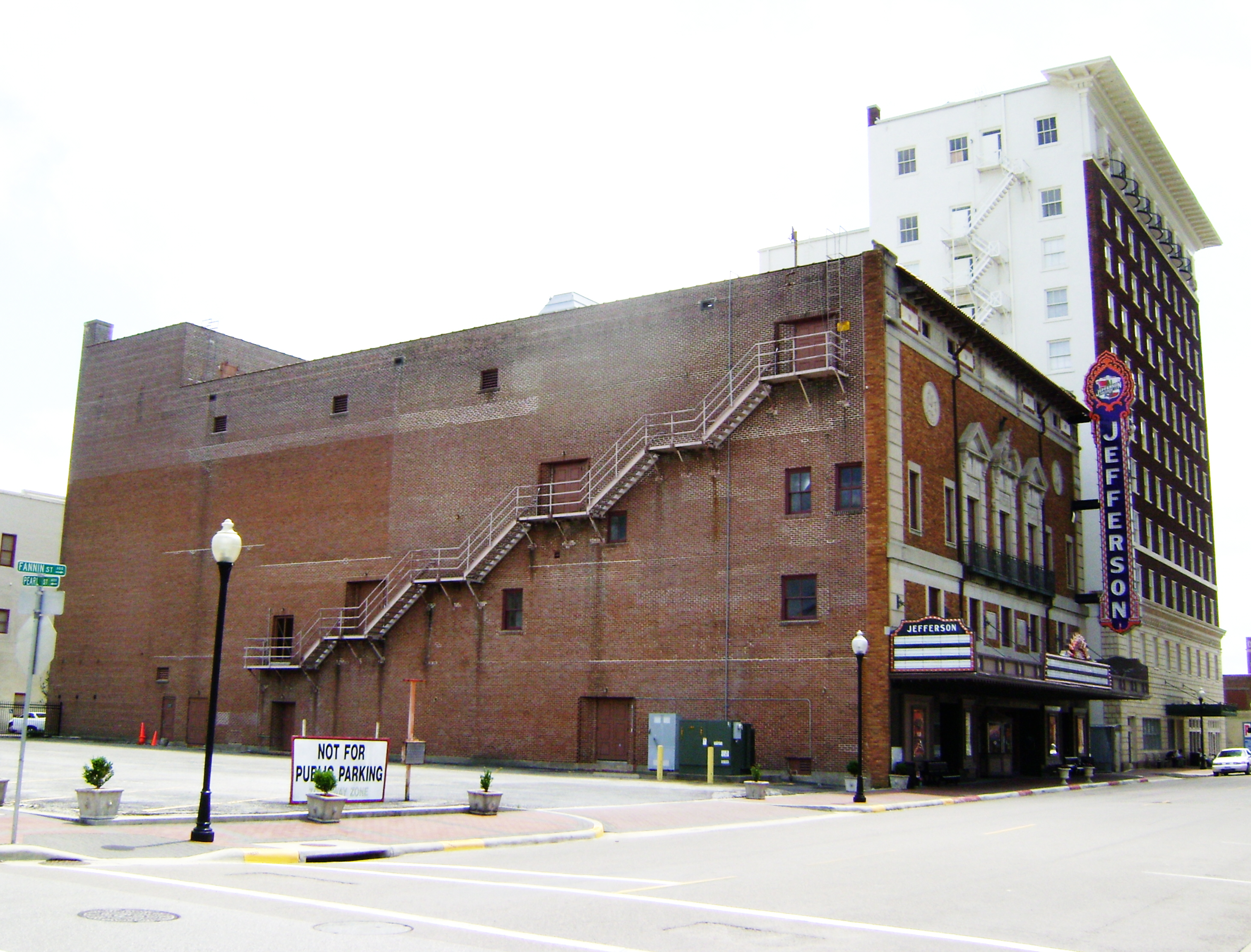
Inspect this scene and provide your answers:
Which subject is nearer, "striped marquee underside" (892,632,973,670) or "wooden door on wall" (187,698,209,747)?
"striped marquee underside" (892,632,973,670)

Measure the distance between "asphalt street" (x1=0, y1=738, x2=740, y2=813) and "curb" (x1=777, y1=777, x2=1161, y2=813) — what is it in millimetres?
3265

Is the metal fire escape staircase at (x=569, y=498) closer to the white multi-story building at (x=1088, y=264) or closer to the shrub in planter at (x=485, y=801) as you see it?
the shrub in planter at (x=485, y=801)

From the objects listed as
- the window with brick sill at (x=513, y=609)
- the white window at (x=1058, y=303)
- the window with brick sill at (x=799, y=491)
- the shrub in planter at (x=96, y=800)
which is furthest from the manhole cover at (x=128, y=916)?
the white window at (x=1058, y=303)

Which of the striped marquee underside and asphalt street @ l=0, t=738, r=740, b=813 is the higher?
the striped marquee underside

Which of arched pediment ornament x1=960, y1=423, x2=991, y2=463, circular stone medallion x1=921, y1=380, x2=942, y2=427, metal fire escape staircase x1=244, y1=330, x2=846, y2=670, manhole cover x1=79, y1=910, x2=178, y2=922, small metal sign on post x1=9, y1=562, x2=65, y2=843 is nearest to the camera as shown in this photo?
manhole cover x1=79, y1=910, x2=178, y2=922

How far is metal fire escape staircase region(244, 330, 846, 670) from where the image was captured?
38344 millimetres

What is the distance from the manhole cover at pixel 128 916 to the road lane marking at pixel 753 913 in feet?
8.49

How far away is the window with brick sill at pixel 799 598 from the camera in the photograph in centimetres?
3631

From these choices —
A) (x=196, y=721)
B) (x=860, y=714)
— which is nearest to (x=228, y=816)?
(x=860, y=714)

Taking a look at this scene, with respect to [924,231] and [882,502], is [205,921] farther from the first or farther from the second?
[924,231]

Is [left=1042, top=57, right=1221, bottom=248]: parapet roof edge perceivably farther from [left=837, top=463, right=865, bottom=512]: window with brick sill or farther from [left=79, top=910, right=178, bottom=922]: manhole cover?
[left=79, top=910, right=178, bottom=922]: manhole cover

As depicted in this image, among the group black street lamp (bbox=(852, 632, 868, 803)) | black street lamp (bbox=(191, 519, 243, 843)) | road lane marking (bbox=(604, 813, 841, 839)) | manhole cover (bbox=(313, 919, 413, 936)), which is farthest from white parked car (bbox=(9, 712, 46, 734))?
manhole cover (bbox=(313, 919, 413, 936))

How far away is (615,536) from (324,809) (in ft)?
70.4

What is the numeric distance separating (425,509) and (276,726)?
37.0 feet
